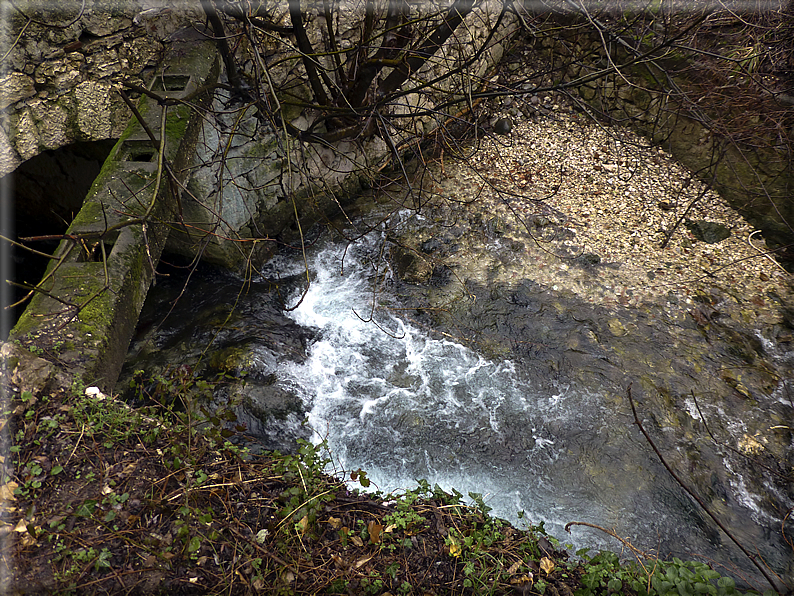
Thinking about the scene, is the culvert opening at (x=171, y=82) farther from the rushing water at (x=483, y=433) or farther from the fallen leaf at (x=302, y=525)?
the fallen leaf at (x=302, y=525)

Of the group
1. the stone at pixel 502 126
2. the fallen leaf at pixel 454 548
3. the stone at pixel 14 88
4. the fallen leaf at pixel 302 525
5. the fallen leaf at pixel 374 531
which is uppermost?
the stone at pixel 14 88

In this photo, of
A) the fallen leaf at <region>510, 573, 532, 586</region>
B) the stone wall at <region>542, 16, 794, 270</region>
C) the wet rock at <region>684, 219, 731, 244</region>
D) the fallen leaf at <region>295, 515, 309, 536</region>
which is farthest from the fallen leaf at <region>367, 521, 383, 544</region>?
the wet rock at <region>684, 219, 731, 244</region>

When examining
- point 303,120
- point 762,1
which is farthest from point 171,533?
point 762,1

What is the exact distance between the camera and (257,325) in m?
4.30

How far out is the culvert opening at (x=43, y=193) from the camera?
A: 183 inches

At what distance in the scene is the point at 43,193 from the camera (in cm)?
492

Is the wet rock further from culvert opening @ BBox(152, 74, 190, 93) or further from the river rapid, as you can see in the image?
culvert opening @ BBox(152, 74, 190, 93)

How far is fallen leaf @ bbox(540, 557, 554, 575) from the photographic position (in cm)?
243

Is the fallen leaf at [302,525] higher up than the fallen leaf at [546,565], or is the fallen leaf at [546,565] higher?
the fallen leaf at [302,525]

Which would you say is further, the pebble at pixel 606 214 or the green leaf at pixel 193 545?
the pebble at pixel 606 214

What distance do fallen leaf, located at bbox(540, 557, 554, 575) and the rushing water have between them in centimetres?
71

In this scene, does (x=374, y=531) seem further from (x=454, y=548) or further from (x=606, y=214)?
(x=606, y=214)

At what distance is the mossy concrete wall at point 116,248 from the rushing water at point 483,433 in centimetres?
119

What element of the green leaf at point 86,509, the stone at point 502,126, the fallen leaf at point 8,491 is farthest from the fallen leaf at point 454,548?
the stone at point 502,126
